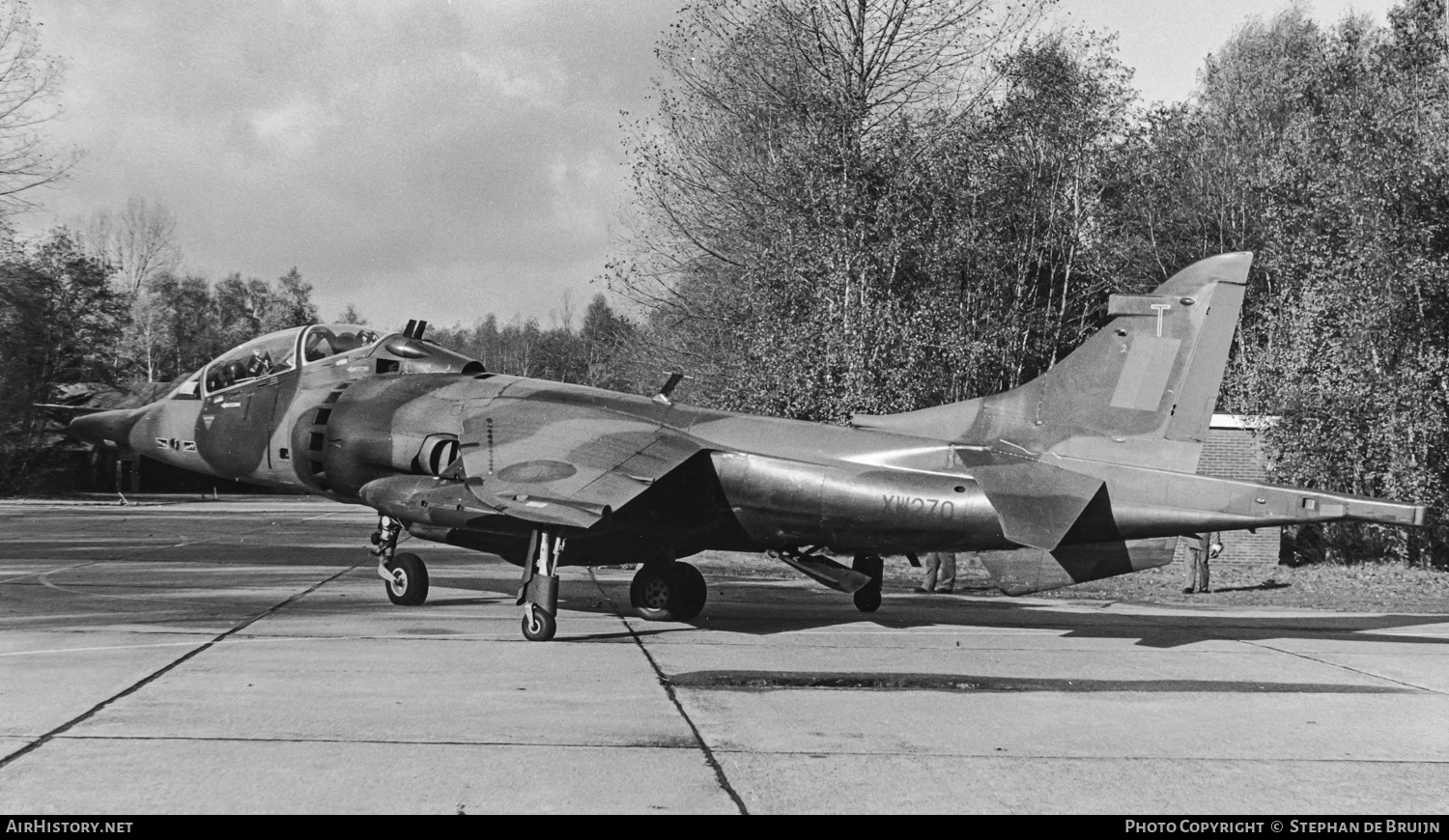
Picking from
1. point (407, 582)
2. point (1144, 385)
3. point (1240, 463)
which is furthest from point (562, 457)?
point (1240, 463)

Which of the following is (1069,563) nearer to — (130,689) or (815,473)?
(815,473)

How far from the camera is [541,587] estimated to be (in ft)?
39.1

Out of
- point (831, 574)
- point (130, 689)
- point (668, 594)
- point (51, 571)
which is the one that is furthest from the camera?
point (51, 571)

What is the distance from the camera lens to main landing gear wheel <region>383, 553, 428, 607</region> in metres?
14.5

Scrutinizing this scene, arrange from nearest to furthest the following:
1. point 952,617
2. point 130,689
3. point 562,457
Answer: point 130,689 < point 562,457 < point 952,617

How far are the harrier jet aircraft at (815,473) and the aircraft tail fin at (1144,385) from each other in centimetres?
2

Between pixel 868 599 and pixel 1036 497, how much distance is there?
447 centimetres

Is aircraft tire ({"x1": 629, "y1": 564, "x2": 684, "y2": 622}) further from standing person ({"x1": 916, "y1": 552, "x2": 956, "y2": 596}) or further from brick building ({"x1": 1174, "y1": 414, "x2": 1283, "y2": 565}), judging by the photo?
brick building ({"x1": 1174, "y1": 414, "x2": 1283, "y2": 565})

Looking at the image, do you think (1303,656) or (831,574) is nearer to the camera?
(1303,656)

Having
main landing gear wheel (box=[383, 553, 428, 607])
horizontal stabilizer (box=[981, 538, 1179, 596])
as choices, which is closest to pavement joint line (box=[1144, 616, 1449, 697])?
horizontal stabilizer (box=[981, 538, 1179, 596])

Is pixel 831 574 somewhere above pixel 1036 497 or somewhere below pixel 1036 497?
below

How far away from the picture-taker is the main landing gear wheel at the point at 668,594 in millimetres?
13633

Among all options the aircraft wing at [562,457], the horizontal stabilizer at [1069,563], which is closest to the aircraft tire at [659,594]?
the aircraft wing at [562,457]
